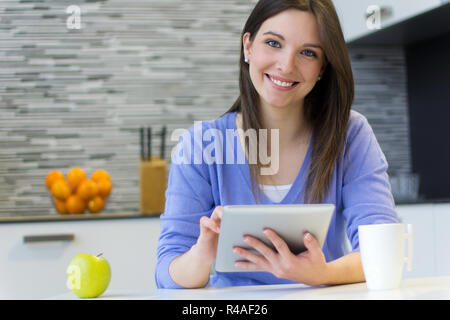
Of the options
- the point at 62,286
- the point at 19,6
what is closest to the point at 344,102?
the point at 62,286

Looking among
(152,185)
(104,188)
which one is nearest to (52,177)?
(104,188)

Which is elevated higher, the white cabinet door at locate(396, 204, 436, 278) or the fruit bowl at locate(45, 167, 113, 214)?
the fruit bowl at locate(45, 167, 113, 214)

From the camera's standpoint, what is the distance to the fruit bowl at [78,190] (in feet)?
8.49

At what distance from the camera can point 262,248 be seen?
1033 mm

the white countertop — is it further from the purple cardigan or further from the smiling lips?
the smiling lips

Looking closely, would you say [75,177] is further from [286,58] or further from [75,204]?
[286,58]

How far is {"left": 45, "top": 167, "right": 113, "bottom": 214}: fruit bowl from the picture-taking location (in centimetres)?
259

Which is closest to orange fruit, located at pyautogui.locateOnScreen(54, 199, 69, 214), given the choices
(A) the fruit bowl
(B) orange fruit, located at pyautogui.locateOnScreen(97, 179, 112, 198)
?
(A) the fruit bowl

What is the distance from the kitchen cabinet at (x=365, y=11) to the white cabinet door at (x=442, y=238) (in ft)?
2.63

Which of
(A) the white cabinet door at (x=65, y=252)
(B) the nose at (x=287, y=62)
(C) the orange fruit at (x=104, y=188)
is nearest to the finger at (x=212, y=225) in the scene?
(B) the nose at (x=287, y=62)

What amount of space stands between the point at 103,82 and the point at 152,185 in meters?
0.56

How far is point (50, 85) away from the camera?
2.82 meters
